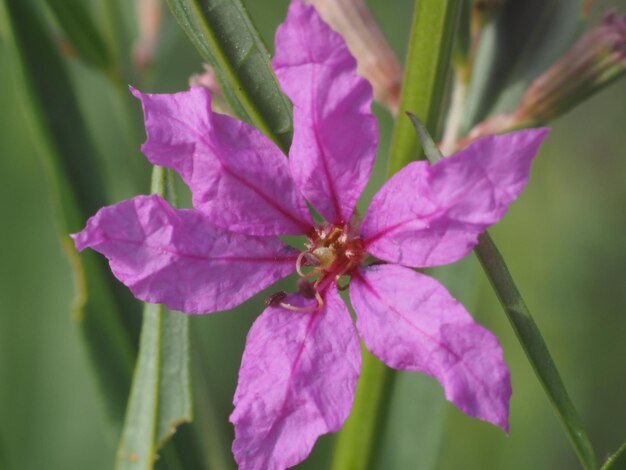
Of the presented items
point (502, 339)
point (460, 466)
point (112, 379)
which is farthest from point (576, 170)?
point (112, 379)

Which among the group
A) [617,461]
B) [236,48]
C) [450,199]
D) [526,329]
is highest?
[236,48]

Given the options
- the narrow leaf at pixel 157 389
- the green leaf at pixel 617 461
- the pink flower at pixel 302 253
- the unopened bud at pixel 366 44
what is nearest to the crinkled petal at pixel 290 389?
the pink flower at pixel 302 253

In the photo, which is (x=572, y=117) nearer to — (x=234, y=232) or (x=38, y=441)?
(x=38, y=441)

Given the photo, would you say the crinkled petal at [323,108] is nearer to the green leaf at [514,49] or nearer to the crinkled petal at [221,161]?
the crinkled petal at [221,161]

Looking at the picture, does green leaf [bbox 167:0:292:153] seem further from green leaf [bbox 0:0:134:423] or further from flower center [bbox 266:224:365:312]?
green leaf [bbox 0:0:134:423]

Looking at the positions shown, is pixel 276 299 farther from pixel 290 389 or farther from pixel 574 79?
pixel 574 79

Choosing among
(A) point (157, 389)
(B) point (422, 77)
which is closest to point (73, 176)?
(A) point (157, 389)

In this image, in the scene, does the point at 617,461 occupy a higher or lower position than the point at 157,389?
lower
